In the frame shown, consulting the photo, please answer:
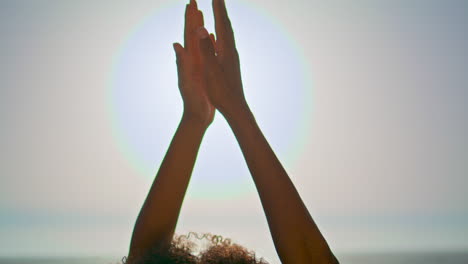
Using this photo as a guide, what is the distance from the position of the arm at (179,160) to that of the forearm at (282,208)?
0.51 meters

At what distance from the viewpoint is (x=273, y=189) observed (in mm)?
1728

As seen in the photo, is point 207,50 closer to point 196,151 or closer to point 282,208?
point 196,151

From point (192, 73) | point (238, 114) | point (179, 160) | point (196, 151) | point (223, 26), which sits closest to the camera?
point (238, 114)

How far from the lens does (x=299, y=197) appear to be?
1726 mm

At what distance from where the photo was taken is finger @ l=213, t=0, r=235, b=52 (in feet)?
8.29

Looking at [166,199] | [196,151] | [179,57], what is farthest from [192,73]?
[166,199]

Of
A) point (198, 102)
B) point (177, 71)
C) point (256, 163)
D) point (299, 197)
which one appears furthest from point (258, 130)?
→ point (177, 71)

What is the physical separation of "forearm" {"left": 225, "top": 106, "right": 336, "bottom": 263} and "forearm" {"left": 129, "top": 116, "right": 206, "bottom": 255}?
0.50 metres

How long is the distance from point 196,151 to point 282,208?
0.86 metres

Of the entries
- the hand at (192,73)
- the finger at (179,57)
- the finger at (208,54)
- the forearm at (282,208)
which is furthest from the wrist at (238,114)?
the finger at (179,57)

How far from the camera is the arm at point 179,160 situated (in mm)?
2107

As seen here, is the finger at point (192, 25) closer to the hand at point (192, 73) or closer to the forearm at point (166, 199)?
the hand at point (192, 73)

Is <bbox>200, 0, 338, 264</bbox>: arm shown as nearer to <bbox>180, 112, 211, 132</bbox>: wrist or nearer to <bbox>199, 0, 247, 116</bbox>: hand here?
<bbox>199, 0, 247, 116</bbox>: hand

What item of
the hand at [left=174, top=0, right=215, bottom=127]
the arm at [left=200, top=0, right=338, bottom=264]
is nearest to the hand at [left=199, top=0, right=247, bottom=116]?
the arm at [left=200, top=0, right=338, bottom=264]
